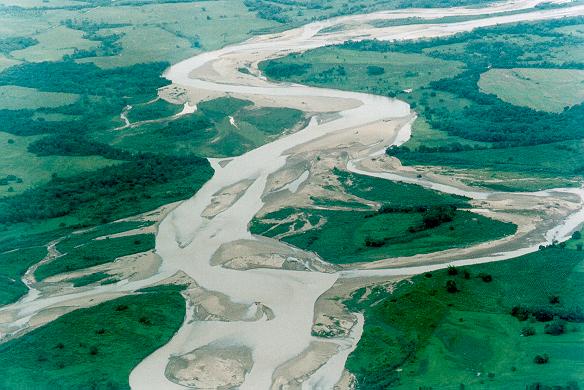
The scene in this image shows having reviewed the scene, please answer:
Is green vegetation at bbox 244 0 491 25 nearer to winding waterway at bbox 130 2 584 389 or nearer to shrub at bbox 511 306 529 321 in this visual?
winding waterway at bbox 130 2 584 389

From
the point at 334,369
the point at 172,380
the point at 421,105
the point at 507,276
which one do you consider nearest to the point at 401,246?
the point at 507,276

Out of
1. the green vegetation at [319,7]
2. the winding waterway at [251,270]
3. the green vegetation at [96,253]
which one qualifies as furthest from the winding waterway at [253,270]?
the green vegetation at [319,7]

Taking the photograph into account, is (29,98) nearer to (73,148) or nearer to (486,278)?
(73,148)

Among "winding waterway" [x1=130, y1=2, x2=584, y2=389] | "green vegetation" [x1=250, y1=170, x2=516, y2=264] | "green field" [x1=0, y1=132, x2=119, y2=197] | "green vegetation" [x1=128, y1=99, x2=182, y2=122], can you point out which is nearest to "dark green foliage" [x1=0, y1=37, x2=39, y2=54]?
"winding waterway" [x1=130, y1=2, x2=584, y2=389]

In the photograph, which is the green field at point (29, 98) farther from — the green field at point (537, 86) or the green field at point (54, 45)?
the green field at point (537, 86)

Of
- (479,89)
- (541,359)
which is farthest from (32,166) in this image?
(541,359)

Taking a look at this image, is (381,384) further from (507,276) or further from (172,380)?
(507,276)
